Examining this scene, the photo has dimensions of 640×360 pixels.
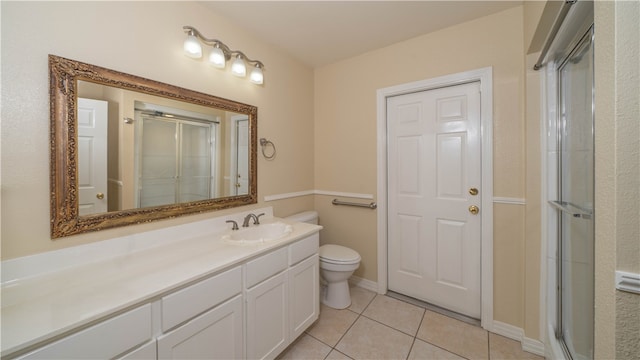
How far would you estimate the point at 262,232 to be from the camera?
1753 millimetres

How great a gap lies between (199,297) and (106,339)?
309 mm

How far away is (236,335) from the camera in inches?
45.9

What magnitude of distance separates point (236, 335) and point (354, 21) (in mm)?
2273

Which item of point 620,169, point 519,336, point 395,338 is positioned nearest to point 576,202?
point 620,169

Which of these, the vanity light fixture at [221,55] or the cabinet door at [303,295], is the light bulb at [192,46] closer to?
the vanity light fixture at [221,55]

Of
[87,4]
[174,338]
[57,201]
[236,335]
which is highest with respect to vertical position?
[87,4]

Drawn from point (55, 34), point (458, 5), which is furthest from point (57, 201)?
point (458, 5)

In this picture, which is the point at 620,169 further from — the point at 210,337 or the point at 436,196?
the point at 210,337

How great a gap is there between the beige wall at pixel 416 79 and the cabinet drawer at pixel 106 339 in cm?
187

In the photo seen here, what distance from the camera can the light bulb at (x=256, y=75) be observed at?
6.14ft

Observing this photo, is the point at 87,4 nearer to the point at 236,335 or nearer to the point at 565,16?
the point at 236,335

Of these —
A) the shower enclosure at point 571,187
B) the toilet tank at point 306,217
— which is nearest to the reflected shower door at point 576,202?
the shower enclosure at point 571,187

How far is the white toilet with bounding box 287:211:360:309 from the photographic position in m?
1.94

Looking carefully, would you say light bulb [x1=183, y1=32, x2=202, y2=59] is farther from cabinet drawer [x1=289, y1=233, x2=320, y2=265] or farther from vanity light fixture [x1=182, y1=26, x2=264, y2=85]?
cabinet drawer [x1=289, y1=233, x2=320, y2=265]
